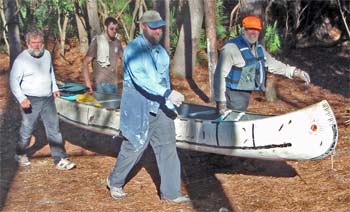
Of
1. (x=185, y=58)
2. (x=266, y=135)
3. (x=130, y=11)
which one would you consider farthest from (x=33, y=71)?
(x=130, y=11)

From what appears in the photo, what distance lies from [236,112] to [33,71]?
247cm

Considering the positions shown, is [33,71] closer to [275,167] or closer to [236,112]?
[236,112]

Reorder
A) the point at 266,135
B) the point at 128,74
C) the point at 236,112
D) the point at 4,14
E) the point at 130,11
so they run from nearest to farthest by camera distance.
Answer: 1. the point at 128,74
2. the point at 266,135
3. the point at 236,112
4. the point at 4,14
5. the point at 130,11

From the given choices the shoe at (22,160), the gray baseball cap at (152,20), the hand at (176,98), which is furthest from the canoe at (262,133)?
the gray baseball cap at (152,20)

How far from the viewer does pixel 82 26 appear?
59.0 feet

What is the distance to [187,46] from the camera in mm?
16000

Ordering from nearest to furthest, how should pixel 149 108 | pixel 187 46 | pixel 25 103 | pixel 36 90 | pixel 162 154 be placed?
pixel 149 108
pixel 162 154
pixel 25 103
pixel 36 90
pixel 187 46

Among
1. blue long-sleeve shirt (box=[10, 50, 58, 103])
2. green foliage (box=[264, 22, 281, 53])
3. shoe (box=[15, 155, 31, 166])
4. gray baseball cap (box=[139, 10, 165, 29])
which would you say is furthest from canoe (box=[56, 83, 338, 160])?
green foliage (box=[264, 22, 281, 53])

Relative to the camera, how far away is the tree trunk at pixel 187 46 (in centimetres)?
1550

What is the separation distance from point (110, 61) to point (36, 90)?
139cm

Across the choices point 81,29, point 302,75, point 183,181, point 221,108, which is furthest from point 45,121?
point 81,29

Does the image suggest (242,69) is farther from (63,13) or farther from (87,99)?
(63,13)

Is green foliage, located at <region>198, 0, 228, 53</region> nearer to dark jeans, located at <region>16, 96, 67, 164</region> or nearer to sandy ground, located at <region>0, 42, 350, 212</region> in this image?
sandy ground, located at <region>0, 42, 350, 212</region>

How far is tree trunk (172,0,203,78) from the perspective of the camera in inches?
610
